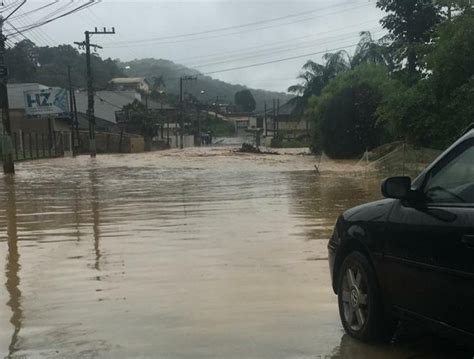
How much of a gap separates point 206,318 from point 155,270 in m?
2.08

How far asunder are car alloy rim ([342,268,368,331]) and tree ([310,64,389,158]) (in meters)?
33.9

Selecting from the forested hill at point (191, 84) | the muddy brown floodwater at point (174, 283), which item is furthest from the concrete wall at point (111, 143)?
the forested hill at point (191, 84)

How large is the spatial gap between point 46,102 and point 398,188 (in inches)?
1821

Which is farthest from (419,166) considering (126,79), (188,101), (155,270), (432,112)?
(126,79)

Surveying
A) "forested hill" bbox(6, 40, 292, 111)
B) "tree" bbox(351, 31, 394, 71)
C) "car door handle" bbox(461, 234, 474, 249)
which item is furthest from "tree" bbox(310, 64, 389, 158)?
"forested hill" bbox(6, 40, 292, 111)

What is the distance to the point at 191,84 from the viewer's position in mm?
133250

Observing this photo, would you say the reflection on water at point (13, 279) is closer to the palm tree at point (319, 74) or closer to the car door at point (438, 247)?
the car door at point (438, 247)

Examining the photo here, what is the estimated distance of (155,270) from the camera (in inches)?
294

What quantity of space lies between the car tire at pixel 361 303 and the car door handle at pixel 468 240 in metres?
1.06

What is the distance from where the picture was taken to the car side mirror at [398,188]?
4.29m

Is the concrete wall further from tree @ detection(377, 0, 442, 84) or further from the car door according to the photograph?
the car door

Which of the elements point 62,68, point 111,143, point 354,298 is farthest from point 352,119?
point 62,68

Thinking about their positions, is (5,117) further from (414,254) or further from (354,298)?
(414,254)

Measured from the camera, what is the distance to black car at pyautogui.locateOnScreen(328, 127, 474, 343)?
12.2 ft
